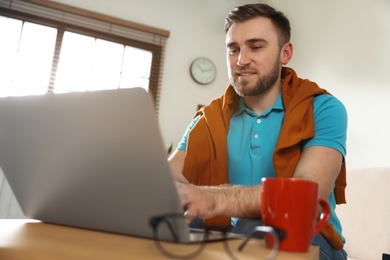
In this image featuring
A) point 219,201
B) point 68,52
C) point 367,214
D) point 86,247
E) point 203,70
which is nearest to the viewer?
point 86,247

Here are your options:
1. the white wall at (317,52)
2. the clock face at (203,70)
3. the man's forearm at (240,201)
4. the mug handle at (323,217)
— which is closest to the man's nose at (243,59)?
the man's forearm at (240,201)

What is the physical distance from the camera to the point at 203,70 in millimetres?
3717

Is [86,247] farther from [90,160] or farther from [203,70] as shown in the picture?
[203,70]

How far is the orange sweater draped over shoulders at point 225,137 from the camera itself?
1117 millimetres

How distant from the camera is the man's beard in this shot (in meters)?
1.35

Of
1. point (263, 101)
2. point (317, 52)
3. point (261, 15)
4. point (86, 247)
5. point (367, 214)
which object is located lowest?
point (367, 214)

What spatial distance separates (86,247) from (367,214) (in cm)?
156

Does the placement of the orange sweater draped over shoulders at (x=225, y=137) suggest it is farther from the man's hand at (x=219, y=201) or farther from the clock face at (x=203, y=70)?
the clock face at (x=203, y=70)

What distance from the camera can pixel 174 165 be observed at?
1355mm

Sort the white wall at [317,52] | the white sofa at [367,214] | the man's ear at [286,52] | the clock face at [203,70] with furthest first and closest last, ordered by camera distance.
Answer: the clock face at [203,70]
the white wall at [317,52]
the white sofa at [367,214]
the man's ear at [286,52]

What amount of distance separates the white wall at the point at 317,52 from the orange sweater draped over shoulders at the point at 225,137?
47.5 inches

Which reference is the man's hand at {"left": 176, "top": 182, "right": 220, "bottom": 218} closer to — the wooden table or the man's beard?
the wooden table

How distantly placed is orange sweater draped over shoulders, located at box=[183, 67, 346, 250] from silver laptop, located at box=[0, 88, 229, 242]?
52 cm

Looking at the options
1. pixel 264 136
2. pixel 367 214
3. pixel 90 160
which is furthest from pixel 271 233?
pixel 367 214
